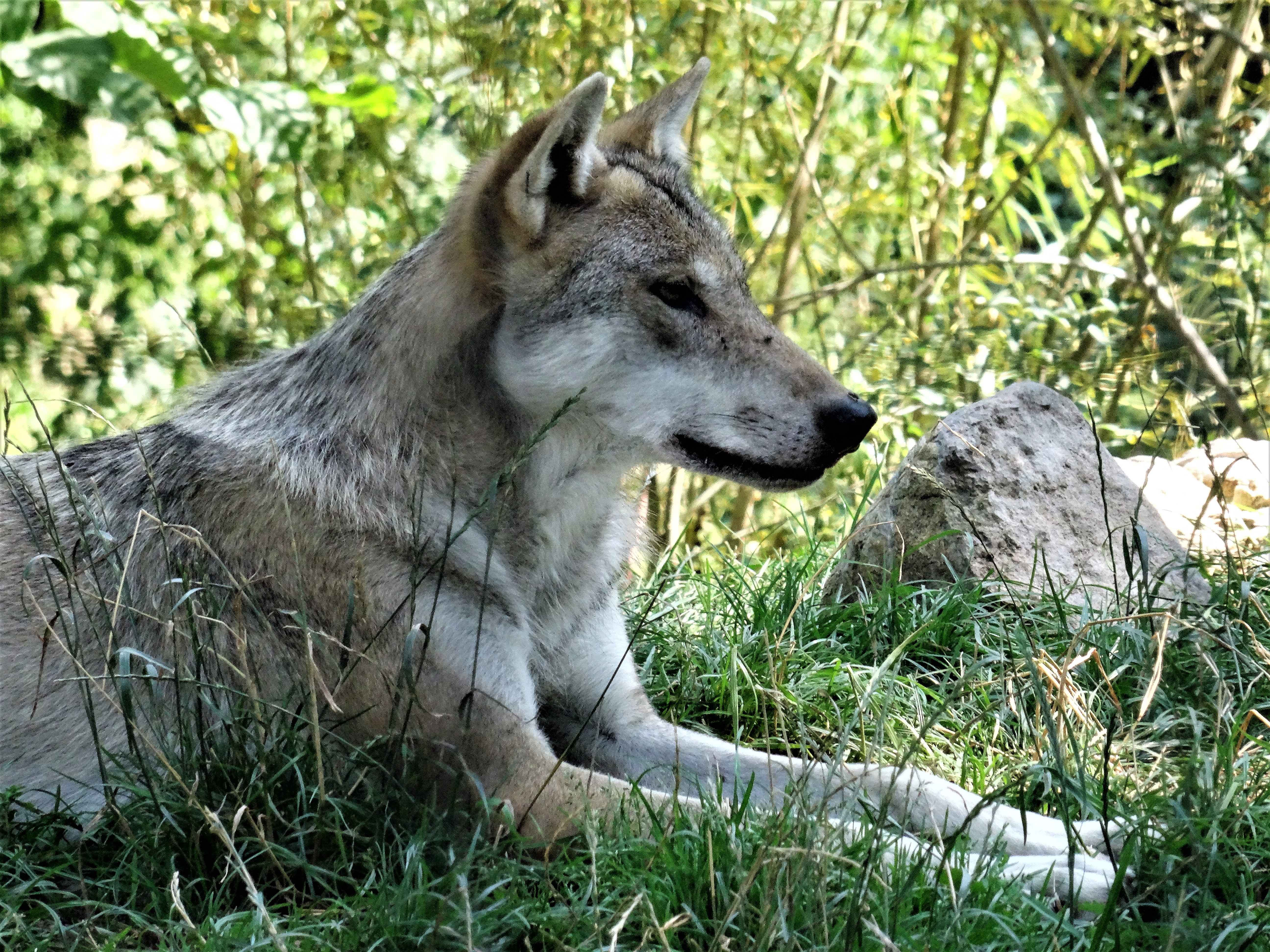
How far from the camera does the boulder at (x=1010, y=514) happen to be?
12.9 feet

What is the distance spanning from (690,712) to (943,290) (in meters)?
4.35

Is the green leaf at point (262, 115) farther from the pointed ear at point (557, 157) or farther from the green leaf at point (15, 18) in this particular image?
the pointed ear at point (557, 157)

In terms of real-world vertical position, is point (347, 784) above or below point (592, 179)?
below

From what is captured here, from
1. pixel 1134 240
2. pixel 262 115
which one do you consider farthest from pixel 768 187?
pixel 262 115

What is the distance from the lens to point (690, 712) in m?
3.69

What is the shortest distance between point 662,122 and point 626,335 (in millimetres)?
937

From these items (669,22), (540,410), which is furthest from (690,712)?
(669,22)

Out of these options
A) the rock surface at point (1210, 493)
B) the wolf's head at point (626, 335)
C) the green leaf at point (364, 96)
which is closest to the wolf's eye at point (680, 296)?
the wolf's head at point (626, 335)

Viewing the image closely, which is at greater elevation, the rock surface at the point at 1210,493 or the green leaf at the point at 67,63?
the rock surface at the point at 1210,493

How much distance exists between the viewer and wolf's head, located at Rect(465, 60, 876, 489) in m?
3.10

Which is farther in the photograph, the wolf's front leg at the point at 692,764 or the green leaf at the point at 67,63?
the green leaf at the point at 67,63

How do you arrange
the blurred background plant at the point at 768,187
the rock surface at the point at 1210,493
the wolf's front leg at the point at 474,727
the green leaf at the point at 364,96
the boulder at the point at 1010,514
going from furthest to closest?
the blurred background plant at the point at 768,187 < the green leaf at the point at 364,96 < the rock surface at the point at 1210,493 < the boulder at the point at 1010,514 < the wolf's front leg at the point at 474,727

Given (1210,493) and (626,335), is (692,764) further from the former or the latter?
(1210,493)

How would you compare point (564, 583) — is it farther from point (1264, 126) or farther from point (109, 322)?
point (109, 322)
